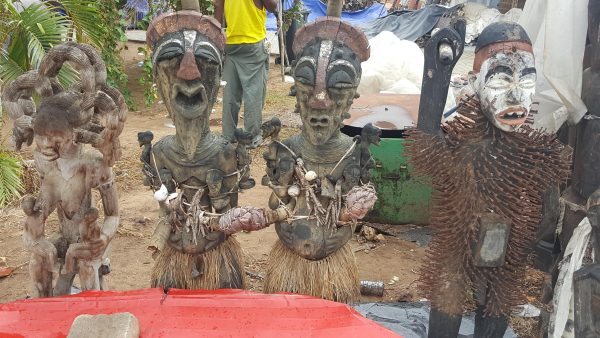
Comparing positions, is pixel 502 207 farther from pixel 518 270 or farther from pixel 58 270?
pixel 58 270

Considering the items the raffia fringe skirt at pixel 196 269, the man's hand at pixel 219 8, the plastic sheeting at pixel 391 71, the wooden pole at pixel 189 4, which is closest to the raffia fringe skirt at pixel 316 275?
the raffia fringe skirt at pixel 196 269

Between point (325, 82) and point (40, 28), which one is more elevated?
point (40, 28)

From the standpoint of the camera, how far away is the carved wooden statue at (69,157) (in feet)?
6.22

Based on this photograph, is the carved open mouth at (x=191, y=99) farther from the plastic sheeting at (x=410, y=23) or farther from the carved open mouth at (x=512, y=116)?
the plastic sheeting at (x=410, y=23)

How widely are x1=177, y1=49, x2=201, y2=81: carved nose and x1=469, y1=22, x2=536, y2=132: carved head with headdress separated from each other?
1037 millimetres

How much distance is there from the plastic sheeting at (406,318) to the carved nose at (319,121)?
3.73ft

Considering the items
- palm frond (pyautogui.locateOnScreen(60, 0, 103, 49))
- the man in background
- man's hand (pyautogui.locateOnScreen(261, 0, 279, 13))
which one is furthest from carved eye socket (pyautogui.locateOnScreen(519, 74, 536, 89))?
palm frond (pyautogui.locateOnScreen(60, 0, 103, 49))

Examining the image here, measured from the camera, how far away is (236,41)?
4445mm

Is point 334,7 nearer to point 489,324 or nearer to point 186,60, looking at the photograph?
point 186,60

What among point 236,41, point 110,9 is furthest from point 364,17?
point 236,41

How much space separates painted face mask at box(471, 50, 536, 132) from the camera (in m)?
1.79

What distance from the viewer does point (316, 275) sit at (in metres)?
2.28

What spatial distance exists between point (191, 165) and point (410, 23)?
26.2 feet

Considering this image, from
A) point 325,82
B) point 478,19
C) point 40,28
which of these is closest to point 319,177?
point 325,82
